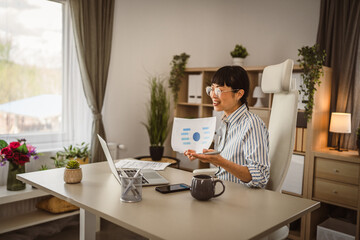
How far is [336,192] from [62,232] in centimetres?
242

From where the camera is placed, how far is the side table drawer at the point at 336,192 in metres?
2.66

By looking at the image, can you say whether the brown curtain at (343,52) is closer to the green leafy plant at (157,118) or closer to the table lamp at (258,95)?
the table lamp at (258,95)

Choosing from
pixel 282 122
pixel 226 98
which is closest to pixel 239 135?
pixel 226 98

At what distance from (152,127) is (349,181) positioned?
1930 mm

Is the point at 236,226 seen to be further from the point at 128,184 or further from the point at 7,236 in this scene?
the point at 7,236

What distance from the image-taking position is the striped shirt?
152 cm

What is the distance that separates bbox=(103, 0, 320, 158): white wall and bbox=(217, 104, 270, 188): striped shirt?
6.45ft

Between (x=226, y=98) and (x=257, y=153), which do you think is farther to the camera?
(x=226, y=98)

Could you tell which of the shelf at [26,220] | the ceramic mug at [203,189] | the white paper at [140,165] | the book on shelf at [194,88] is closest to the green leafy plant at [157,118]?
the book on shelf at [194,88]

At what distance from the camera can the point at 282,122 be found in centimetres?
184

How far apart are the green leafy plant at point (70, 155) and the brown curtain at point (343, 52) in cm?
234

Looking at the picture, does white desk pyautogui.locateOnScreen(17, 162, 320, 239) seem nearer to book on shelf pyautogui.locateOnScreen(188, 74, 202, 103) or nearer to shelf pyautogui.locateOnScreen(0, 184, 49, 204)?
shelf pyautogui.locateOnScreen(0, 184, 49, 204)

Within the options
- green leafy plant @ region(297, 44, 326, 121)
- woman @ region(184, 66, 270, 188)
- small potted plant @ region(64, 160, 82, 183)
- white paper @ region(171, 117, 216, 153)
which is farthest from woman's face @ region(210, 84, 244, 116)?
green leafy plant @ region(297, 44, 326, 121)

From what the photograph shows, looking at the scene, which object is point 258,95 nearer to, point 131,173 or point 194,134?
point 194,134
